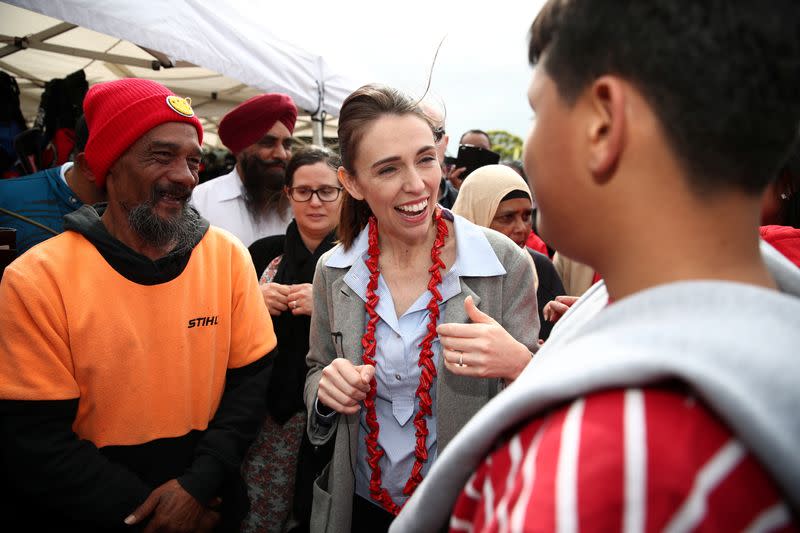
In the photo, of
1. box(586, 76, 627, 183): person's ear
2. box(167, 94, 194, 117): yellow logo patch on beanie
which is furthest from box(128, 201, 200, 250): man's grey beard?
box(586, 76, 627, 183): person's ear

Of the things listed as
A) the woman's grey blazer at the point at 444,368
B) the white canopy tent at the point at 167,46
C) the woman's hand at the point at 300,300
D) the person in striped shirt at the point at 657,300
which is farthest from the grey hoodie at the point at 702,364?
the white canopy tent at the point at 167,46

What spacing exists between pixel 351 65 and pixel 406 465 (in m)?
6.34

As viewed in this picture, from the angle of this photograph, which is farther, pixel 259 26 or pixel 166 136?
pixel 259 26

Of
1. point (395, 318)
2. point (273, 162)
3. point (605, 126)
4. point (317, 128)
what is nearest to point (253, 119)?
point (273, 162)

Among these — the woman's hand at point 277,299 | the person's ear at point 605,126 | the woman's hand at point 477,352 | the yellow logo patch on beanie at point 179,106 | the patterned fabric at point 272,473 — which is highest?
the person's ear at point 605,126

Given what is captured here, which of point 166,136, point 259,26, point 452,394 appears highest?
point 259,26

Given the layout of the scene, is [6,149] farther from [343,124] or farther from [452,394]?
[452,394]

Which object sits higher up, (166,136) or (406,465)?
(166,136)

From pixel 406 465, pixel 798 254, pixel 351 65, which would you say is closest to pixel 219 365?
pixel 406 465

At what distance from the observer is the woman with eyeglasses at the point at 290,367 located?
2.51 metres

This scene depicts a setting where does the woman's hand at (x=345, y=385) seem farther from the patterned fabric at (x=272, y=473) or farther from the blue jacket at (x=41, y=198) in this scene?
the blue jacket at (x=41, y=198)

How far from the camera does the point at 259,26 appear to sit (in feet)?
16.5

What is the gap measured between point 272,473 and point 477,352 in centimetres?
174

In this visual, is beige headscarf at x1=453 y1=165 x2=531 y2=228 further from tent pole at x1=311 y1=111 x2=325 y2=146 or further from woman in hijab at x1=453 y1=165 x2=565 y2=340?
tent pole at x1=311 y1=111 x2=325 y2=146
